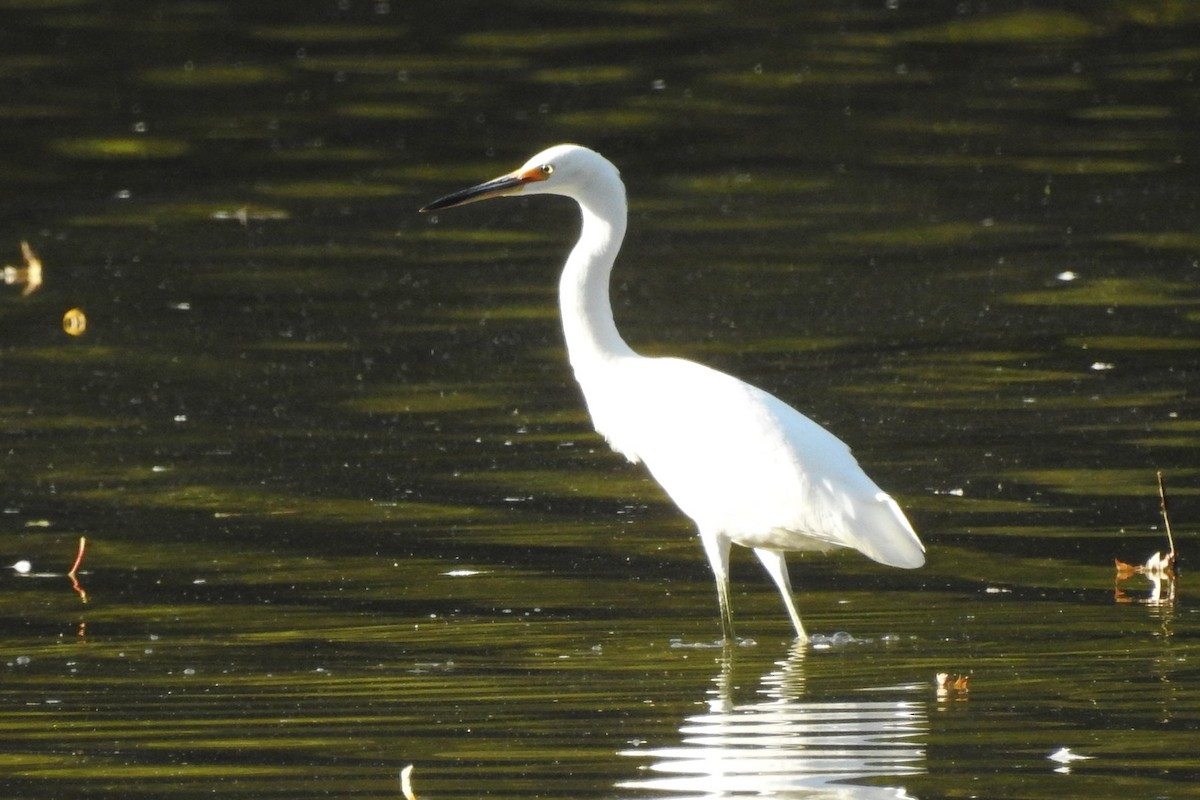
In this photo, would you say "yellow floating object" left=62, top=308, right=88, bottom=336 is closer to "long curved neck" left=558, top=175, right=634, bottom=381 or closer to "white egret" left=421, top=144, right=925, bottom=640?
"white egret" left=421, top=144, right=925, bottom=640

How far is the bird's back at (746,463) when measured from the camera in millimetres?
8180

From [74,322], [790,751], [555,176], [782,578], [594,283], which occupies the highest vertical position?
[74,322]

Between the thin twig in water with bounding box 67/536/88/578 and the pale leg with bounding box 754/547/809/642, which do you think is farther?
the thin twig in water with bounding box 67/536/88/578

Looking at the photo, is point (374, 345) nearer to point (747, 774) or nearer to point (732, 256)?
point (732, 256)

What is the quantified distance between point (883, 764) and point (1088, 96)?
15.6m

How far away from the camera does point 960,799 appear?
19.7 feet

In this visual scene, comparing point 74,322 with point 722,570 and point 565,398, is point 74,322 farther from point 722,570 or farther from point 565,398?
point 722,570

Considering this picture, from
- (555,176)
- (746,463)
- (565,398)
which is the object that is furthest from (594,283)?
(565,398)

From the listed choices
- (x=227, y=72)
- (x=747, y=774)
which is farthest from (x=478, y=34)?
(x=747, y=774)

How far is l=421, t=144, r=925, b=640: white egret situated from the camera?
27.0 ft

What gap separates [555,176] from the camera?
29.9 ft

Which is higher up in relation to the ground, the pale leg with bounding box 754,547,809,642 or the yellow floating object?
the yellow floating object

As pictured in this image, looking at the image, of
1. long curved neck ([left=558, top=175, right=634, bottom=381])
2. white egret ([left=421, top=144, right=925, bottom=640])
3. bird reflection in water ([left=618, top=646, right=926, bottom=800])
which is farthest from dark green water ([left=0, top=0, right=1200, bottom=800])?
long curved neck ([left=558, top=175, right=634, bottom=381])

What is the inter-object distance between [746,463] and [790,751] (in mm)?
1978
